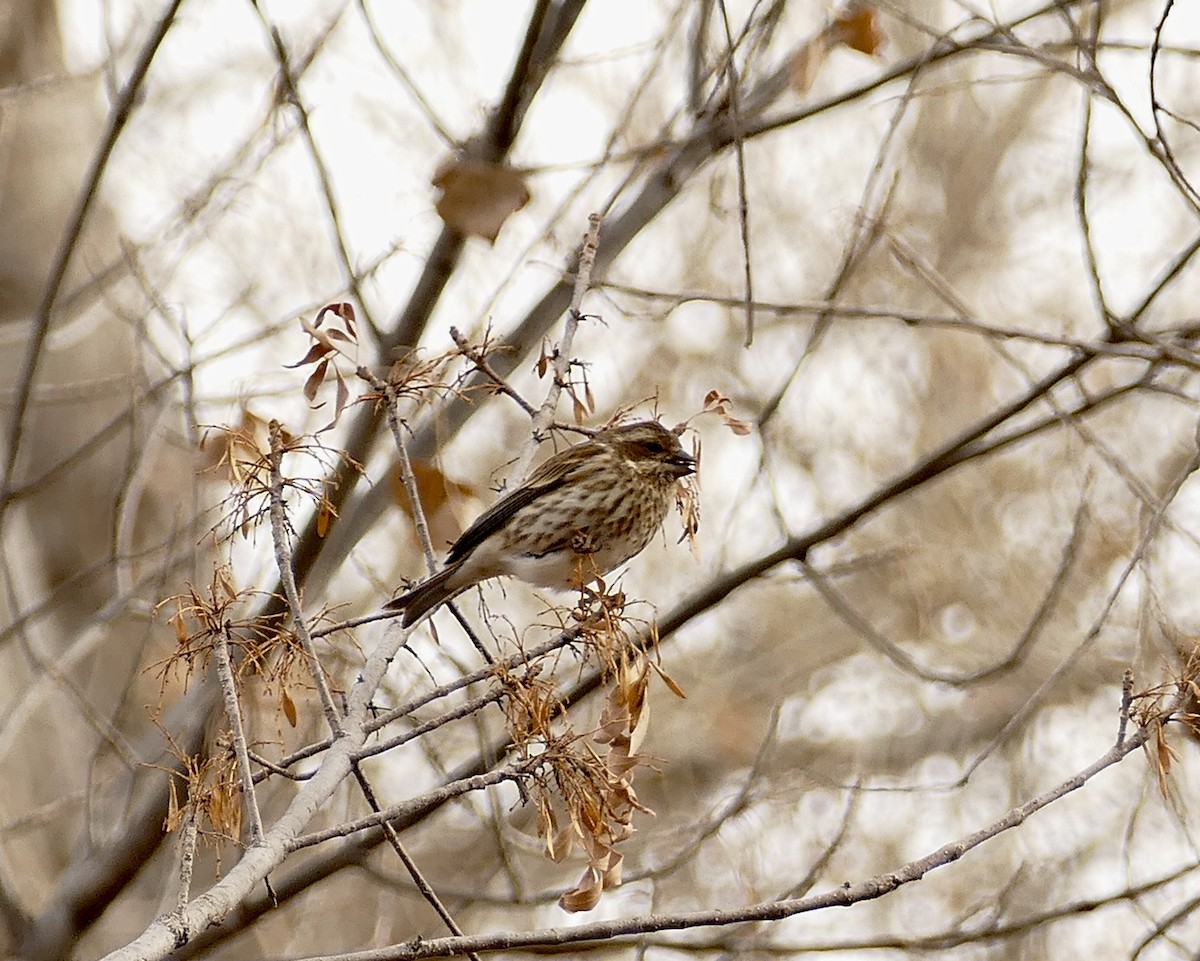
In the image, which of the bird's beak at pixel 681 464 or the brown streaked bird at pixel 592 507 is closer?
the brown streaked bird at pixel 592 507

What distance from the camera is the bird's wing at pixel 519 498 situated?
366 cm

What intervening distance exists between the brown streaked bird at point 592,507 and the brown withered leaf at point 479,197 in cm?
68

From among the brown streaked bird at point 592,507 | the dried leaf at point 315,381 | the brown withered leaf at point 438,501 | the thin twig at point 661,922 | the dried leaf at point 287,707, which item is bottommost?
the thin twig at point 661,922

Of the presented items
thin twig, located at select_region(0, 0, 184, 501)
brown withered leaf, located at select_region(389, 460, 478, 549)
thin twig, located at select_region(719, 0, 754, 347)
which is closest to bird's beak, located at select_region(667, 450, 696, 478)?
thin twig, located at select_region(719, 0, 754, 347)

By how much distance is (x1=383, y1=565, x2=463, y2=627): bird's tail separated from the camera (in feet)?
10.7

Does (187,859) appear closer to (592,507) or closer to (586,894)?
(586,894)

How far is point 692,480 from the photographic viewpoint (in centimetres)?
401

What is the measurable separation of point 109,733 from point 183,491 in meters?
1.96

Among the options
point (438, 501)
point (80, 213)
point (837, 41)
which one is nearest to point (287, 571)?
point (438, 501)

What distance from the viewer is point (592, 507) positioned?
4418mm

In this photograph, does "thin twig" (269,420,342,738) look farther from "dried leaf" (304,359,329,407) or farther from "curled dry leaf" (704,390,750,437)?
"curled dry leaf" (704,390,750,437)

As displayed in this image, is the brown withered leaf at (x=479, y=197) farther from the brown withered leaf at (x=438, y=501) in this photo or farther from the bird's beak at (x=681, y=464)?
the bird's beak at (x=681, y=464)

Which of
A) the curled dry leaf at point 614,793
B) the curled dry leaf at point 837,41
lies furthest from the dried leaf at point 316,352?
the curled dry leaf at point 837,41

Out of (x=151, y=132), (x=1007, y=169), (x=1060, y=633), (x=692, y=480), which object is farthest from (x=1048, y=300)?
(x=692, y=480)
